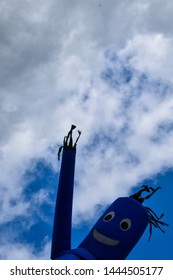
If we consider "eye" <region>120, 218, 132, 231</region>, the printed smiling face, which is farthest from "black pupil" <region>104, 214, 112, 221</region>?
"eye" <region>120, 218, 132, 231</region>

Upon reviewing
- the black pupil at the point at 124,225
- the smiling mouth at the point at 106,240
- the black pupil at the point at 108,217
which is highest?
the black pupil at the point at 108,217

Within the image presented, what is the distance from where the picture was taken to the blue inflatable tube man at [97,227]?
6.30m

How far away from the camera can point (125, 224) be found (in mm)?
6574

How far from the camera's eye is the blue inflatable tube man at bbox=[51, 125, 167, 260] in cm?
630

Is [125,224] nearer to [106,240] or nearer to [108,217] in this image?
[108,217]

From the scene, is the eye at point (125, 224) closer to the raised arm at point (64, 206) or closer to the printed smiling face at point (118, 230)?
the printed smiling face at point (118, 230)

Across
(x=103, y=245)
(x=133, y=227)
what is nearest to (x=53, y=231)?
(x=103, y=245)

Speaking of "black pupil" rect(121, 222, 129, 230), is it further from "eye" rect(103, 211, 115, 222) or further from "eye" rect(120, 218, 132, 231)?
"eye" rect(103, 211, 115, 222)

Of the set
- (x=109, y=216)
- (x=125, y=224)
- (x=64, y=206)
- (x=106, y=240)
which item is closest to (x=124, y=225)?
(x=125, y=224)

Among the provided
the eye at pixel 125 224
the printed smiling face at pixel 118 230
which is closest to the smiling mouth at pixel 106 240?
the printed smiling face at pixel 118 230

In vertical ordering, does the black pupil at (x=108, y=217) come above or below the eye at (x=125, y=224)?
above

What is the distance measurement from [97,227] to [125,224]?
489 mm
